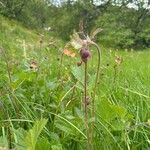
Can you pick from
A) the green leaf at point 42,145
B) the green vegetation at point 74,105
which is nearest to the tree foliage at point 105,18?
the green vegetation at point 74,105

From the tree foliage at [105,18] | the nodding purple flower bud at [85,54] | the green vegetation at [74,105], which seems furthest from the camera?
the tree foliage at [105,18]

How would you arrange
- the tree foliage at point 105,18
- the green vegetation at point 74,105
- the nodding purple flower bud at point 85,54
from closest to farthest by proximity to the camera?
the nodding purple flower bud at point 85,54 → the green vegetation at point 74,105 → the tree foliage at point 105,18

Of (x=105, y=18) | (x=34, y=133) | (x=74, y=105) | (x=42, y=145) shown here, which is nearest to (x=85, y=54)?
(x=34, y=133)

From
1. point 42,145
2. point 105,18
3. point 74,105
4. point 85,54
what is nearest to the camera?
point 85,54

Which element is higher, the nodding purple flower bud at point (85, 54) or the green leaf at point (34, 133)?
the nodding purple flower bud at point (85, 54)

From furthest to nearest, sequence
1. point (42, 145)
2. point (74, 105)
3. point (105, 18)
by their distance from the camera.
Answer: point (105, 18)
point (74, 105)
point (42, 145)

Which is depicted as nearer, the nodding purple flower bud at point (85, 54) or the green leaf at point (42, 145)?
the nodding purple flower bud at point (85, 54)

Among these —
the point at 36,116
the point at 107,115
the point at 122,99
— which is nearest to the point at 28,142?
the point at 107,115

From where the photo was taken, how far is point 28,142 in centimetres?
123

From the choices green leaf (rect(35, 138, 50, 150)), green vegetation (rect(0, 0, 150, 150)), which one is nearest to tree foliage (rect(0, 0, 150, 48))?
green vegetation (rect(0, 0, 150, 150))

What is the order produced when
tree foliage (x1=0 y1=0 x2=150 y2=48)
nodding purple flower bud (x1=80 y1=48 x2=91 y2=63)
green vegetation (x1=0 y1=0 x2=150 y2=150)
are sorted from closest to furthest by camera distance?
1. nodding purple flower bud (x1=80 y1=48 x2=91 y2=63)
2. green vegetation (x1=0 y1=0 x2=150 y2=150)
3. tree foliage (x1=0 y1=0 x2=150 y2=48)

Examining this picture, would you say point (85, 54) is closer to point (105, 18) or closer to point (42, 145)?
point (42, 145)

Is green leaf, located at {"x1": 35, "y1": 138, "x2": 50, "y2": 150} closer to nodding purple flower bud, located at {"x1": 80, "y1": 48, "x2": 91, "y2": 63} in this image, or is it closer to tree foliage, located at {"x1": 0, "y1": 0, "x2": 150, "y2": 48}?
nodding purple flower bud, located at {"x1": 80, "y1": 48, "x2": 91, "y2": 63}

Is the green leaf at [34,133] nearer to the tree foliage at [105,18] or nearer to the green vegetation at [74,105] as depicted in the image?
the green vegetation at [74,105]
